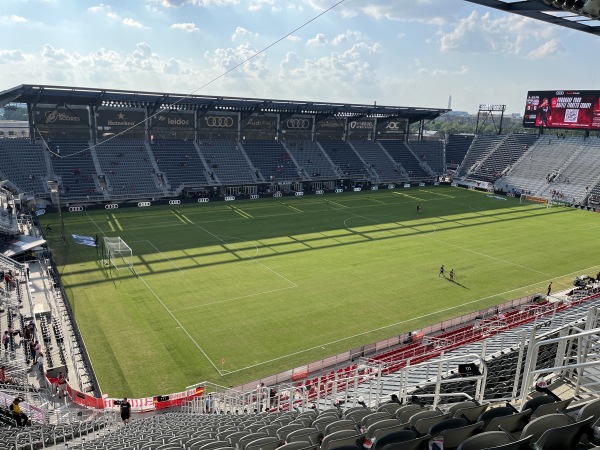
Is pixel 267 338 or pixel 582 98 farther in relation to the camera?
pixel 582 98

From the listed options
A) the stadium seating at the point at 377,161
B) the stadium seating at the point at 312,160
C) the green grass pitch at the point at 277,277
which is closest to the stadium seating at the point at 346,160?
the stadium seating at the point at 377,161

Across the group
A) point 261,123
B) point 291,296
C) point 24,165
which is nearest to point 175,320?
point 291,296

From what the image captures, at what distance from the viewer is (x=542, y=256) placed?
42969 mm

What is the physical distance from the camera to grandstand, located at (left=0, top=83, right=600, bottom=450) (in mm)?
7988

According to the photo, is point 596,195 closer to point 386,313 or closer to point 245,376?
point 386,313

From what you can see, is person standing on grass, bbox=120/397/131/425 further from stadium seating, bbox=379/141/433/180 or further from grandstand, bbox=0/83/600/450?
stadium seating, bbox=379/141/433/180

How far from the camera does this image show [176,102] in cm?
5247

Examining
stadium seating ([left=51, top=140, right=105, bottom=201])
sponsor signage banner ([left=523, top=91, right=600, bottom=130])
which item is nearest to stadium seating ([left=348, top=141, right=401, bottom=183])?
sponsor signage banner ([left=523, top=91, right=600, bottom=130])

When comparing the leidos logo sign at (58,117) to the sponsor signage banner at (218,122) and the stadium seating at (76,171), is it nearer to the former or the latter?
the stadium seating at (76,171)

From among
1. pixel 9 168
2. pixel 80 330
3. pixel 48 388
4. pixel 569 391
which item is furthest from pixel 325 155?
pixel 569 391

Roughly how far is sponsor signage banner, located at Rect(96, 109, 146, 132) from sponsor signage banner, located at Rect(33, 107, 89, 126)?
6.38 feet

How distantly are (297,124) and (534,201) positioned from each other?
4107 cm

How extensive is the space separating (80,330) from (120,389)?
274 inches

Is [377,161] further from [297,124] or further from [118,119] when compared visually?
[118,119]
